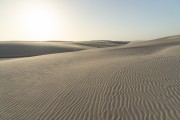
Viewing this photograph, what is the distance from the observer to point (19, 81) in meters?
13.4

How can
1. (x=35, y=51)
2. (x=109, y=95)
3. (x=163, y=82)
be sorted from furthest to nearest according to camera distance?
(x=35, y=51) → (x=163, y=82) → (x=109, y=95)

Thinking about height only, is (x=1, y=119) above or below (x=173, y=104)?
below

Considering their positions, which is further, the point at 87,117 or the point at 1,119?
the point at 1,119

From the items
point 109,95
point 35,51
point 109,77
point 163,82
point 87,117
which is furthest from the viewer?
point 35,51

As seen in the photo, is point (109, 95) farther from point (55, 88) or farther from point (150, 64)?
point (150, 64)

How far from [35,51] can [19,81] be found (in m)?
34.0

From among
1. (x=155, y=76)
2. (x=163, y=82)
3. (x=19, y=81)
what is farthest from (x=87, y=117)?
(x=19, y=81)

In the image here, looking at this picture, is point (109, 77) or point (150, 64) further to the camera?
point (150, 64)

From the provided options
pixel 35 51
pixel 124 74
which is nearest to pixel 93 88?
pixel 124 74

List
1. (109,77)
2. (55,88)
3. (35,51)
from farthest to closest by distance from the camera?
1. (35,51)
2. (109,77)
3. (55,88)

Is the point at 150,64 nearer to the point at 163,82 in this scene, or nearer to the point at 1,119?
the point at 163,82

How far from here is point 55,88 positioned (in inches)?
426

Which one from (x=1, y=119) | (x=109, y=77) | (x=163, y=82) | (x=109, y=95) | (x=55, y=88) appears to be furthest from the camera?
(x=109, y=77)

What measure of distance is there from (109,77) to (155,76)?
212 cm
